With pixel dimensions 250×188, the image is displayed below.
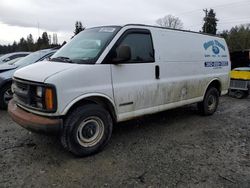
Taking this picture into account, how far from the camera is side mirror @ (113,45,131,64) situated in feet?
14.3

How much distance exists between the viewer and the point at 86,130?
434 centimetres

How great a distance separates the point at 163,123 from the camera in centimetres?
641

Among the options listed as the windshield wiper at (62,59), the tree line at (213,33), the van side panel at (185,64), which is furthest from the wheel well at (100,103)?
the tree line at (213,33)

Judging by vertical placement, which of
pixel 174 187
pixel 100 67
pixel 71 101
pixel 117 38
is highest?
pixel 117 38

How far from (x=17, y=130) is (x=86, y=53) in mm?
2501

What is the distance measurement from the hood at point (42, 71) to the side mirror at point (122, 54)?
0.72 meters

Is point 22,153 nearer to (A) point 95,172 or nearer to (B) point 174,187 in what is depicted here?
(A) point 95,172

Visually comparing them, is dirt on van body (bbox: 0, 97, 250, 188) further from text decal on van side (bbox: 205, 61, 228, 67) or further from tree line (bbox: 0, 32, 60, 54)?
tree line (bbox: 0, 32, 60, 54)

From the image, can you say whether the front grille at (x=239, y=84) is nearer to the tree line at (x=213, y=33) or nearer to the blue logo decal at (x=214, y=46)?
the blue logo decal at (x=214, y=46)

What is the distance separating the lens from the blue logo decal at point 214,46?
681 centimetres

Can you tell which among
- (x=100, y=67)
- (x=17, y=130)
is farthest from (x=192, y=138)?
(x=17, y=130)

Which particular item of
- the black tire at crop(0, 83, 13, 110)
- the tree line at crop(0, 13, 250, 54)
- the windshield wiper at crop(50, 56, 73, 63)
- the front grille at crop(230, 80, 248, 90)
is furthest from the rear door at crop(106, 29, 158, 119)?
the tree line at crop(0, 13, 250, 54)

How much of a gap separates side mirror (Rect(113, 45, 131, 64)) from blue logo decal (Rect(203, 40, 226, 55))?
3.06 meters

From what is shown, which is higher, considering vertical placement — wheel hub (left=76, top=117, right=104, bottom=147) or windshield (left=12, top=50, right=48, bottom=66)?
windshield (left=12, top=50, right=48, bottom=66)
